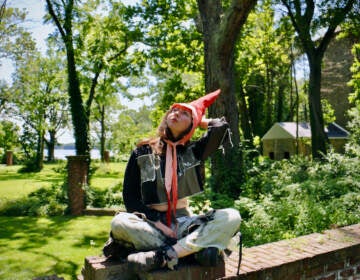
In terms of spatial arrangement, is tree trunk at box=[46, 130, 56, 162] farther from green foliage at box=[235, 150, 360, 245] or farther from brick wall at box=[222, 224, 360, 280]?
brick wall at box=[222, 224, 360, 280]

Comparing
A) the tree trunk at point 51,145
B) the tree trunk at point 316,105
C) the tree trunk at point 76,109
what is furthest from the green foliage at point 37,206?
the tree trunk at point 51,145

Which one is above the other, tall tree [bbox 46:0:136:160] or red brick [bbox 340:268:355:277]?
tall tree [bbox 46:0:136:160]

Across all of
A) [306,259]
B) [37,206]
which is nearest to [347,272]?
[306,259]

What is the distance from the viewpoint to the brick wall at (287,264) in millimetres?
2824

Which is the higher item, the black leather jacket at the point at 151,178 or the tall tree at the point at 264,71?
the tall tree at the point at 264,71

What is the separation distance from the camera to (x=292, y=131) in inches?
1277

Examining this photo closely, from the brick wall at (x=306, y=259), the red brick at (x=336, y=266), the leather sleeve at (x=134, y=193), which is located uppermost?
the leather sleeve at (x=134, y=193)

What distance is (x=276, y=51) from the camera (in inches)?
1113

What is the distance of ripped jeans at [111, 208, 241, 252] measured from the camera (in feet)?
9.24

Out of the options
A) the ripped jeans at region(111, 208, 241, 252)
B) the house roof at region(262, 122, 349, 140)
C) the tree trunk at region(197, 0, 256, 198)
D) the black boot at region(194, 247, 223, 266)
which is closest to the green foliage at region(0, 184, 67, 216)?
the tree trunk at region(197, 0, 256, 198)

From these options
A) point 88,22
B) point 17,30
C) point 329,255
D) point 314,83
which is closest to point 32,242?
point 329,255

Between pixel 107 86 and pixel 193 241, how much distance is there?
60.6ft

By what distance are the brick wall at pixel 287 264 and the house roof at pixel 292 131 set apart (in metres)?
28.6

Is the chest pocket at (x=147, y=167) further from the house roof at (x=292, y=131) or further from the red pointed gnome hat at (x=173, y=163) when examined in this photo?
the house roof at (x=292, y=131)
